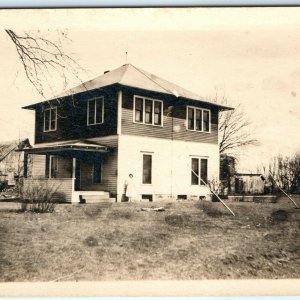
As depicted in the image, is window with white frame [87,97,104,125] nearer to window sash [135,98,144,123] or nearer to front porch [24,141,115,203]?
front porch [24,141,115,203]

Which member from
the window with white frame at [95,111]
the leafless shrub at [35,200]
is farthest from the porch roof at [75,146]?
the leafless shrub at [35,200]

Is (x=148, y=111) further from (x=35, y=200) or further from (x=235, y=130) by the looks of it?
(x=35, y=200)

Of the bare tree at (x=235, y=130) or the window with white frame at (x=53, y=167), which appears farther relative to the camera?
the window with white frame at (x=53, y=167)

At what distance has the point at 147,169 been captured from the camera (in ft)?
30.2

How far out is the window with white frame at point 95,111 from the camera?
27.6ft

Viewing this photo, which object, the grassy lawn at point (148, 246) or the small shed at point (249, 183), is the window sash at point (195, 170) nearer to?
the small shed at point (249, 183)

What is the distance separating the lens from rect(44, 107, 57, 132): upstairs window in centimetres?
711

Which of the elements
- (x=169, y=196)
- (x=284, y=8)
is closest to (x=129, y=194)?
(x=169, y=196)

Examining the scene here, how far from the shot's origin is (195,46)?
643 centimetres

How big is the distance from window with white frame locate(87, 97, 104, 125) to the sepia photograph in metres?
0.31

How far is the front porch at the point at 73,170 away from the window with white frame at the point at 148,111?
102cm

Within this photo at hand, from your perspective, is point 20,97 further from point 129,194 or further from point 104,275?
point 129,194

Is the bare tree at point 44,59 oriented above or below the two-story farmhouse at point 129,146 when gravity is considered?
above

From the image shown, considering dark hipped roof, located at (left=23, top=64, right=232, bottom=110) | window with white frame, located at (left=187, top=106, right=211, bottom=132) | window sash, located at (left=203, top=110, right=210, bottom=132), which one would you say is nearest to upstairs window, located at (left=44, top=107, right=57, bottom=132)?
dark hipped roof, located at (left=23, top=64, right=232, bottom=110)
